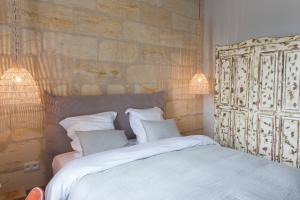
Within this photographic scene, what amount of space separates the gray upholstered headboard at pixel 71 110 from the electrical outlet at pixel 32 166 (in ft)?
0.73

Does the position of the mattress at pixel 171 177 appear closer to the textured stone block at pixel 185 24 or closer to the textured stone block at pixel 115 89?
the textured stone block at pixel 115 89

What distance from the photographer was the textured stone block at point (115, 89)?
2.86m

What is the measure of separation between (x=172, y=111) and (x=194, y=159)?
170cm

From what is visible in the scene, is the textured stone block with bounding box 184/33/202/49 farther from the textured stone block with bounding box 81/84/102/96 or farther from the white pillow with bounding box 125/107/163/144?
the textured stone block with bounding box 81/84/102/96

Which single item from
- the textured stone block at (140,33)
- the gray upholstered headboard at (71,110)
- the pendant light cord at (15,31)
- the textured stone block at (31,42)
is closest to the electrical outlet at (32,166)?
the gray upholstered headboard at (71,110)

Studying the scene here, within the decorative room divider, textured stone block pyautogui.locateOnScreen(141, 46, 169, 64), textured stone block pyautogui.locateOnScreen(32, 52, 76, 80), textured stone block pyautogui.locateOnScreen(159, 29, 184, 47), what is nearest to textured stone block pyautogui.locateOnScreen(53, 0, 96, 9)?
textured stone block pyautogui.locateOnScreen(32, 52, 76, 80)

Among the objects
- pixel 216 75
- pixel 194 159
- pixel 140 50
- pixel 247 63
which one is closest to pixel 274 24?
pixel 247 63

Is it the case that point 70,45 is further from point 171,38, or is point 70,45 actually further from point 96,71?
point 171,38

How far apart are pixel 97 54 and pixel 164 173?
5.53 feet

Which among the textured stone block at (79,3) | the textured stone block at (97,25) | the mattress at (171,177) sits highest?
the textured stone block at (79,3)

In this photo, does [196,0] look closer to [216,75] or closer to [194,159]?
[216,75]

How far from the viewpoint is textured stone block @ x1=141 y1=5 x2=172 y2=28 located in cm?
315

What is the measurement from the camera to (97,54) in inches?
108

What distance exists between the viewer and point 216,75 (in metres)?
3.38
